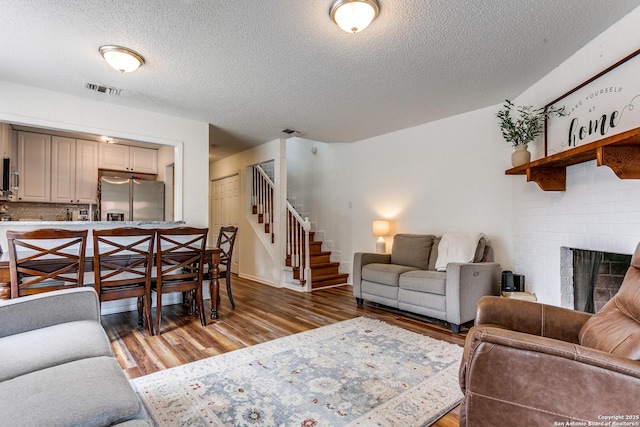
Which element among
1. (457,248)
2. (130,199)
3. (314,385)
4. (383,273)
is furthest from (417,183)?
(130,199)

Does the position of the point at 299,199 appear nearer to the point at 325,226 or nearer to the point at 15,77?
the point at 325,226

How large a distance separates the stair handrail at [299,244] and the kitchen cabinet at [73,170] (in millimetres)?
3369

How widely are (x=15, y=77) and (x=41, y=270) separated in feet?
6.20

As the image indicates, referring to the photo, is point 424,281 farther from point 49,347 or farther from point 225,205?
point 225,205

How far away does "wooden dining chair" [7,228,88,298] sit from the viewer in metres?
2.33

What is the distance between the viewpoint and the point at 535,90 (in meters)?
3.07

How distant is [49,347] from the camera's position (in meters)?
1.34

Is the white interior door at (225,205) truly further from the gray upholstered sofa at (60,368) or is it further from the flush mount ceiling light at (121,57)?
the gray upholstered sofa at (60,368)

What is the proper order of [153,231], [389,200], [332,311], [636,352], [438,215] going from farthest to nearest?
[389,200] < [438,215] < [332,311] < [153,231] < [636,352]

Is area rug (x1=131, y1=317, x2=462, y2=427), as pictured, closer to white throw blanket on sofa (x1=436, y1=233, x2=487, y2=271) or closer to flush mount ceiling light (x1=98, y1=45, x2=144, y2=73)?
white throw blanket on sofa (x1=436, y1=233, x2=487, y2=271)

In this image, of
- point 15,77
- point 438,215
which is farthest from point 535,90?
point 15,77

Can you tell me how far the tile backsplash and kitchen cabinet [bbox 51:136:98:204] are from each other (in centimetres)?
22

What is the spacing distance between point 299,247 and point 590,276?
3.62 meters

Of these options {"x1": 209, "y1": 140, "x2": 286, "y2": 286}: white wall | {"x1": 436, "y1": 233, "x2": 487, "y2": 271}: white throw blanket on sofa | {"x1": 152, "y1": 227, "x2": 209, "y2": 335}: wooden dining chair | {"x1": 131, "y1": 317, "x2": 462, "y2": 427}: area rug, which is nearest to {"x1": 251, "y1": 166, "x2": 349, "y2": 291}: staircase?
{"x1": 209, "y1": 140, "x2": 286, "y2": 286}: white wall
